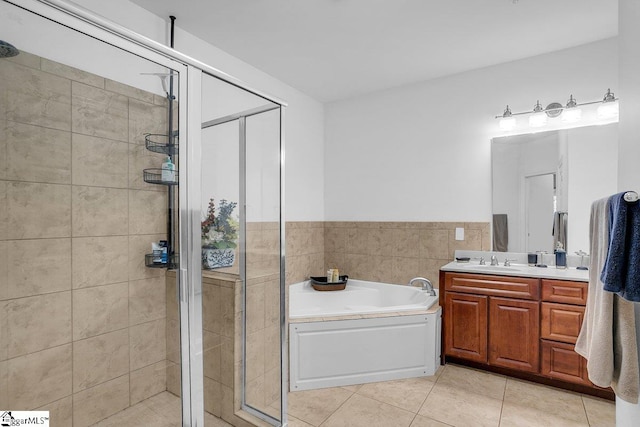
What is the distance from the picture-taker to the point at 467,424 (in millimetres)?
2059

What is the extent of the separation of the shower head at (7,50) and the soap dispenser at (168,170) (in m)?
0.61

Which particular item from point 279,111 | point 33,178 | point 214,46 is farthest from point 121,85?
point 214,46

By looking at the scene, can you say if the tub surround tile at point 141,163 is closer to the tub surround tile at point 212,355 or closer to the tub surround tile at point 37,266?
the tub surround tile at point 37,266

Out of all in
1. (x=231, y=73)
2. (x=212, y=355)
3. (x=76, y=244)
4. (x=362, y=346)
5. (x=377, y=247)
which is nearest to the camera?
(x=76, y=244)

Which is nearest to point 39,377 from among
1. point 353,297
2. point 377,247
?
point 353,297

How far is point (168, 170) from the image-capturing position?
4.95 feet

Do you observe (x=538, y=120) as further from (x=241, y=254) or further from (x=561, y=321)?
(x=241, y=254)

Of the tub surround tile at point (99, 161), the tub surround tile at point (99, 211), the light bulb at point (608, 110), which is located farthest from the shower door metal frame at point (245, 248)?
the light bulb at point (608, 110)

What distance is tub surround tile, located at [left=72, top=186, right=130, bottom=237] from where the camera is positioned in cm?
139

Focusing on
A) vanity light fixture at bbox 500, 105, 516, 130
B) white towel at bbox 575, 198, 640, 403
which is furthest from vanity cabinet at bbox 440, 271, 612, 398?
vanity light fixture at bbox 500, 105, 516, 130

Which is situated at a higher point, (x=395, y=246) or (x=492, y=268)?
(x=395, y=246)

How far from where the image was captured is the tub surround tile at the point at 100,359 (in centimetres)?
139

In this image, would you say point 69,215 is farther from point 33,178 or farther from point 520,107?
point 520,107

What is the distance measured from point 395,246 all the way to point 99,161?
2.82 meters
